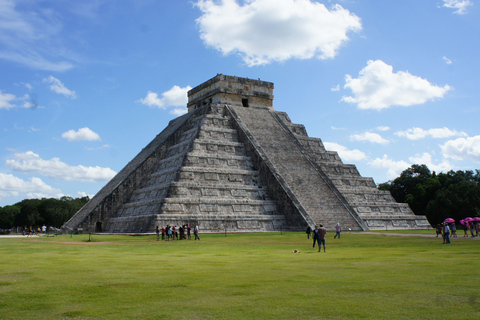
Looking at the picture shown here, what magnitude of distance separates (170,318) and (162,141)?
2993 centimetres

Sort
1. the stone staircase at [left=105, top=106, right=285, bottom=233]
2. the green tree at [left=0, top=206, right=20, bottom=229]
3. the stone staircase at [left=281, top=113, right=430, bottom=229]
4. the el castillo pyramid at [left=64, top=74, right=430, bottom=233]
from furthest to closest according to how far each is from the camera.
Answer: the green tree at [left=0, top=206, right=20, bottom=229] → the stone staircase at [left=281, top=113, right=430, bottom=229] → the el castillo pyramid at [left=64, top=74, right=430, bottom=233] → the stone staircase at [left=105, top=106, right=285, bottom=233]

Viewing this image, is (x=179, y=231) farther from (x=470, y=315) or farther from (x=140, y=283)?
(x=470, y=315)

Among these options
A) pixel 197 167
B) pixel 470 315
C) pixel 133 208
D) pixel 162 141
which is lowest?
pixel 470 315

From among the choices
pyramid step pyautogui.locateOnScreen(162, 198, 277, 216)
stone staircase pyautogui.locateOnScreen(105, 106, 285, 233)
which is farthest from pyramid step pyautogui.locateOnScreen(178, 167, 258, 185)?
pyramid step pyautogui.locateOnScreen(162, 198, 277, 216)

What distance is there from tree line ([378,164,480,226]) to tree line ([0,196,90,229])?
45.1 m

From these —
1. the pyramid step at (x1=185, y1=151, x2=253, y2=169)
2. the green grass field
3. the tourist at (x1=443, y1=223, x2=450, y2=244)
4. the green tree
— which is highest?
the pyramid step at (x1=185, y1=151, x2=253, y2=169)

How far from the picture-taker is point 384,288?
773cm

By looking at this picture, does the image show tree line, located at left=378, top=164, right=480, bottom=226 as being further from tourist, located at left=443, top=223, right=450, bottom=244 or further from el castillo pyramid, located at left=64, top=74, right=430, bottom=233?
tourist, located at left=443, top=223, right=450, bottom=244

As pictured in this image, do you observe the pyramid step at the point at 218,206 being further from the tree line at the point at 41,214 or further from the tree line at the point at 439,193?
the tree line at the point at 41,214

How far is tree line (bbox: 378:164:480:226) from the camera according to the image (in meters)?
43.5

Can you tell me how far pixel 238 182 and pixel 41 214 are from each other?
5113cm

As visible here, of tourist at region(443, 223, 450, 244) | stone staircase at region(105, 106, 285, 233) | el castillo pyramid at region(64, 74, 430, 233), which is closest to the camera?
tourist at region(443, 223, 450, 244)

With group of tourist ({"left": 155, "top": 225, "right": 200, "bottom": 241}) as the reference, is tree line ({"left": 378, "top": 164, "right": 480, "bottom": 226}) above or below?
above

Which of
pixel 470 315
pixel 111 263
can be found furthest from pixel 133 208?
pixel 470 315
